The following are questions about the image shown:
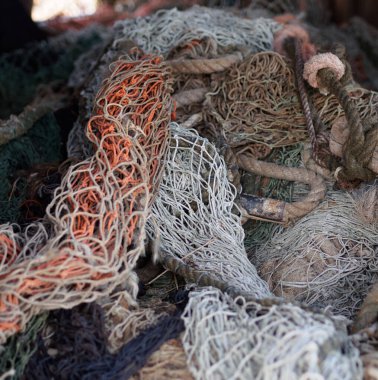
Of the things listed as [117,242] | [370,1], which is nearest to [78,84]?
[117,242]

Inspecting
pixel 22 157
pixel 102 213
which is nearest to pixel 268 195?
pixel 102 213

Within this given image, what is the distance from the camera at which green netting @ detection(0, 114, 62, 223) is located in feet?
6.30

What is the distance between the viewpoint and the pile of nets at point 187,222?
1345mm

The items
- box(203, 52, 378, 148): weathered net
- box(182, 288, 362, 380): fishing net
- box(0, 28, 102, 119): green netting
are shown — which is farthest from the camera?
box(0, 28, 102, 119): green netting

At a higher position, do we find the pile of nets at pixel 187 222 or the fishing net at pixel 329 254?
the pile of nets at pixel 187 222

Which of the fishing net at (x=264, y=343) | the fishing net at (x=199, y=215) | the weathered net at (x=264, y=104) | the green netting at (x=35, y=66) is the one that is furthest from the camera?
the green netting at (x=35, y=66)

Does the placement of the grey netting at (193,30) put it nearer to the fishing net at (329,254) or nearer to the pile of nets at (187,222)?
the pile of nets at (187,222)

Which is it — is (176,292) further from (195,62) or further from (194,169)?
(195,62)

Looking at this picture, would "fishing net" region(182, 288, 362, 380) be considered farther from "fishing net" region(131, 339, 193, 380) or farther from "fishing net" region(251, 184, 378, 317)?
"fishing net" region(251, 184, 378, 317)

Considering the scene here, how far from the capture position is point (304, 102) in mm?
2010

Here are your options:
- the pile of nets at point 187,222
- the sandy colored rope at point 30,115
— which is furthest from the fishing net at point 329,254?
the sandy colored rope at point 30,115

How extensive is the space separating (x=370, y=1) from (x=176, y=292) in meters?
3.22

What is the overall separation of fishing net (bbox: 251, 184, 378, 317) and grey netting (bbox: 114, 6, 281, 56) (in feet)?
2.46

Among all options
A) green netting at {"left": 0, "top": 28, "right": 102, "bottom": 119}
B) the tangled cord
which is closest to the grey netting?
the tangled cord
